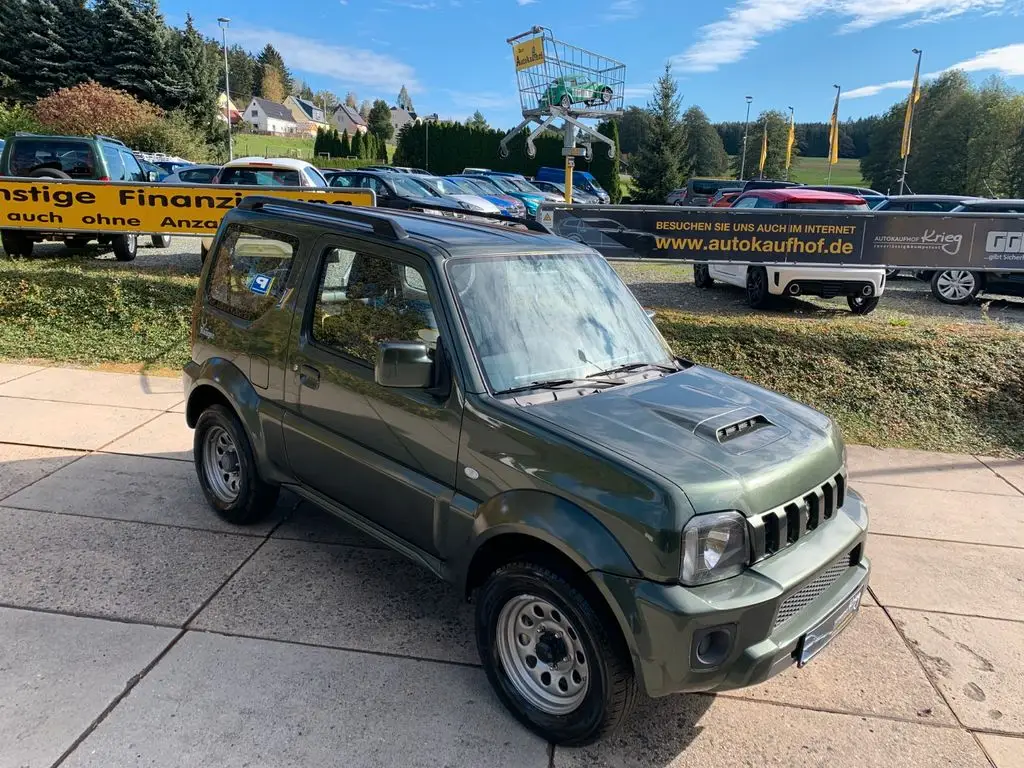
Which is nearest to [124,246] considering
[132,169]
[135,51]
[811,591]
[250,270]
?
[132,169]

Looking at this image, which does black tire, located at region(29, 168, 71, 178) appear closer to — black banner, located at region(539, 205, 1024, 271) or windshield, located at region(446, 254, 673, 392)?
black banner, located at region(539, 205, 1024, 271)

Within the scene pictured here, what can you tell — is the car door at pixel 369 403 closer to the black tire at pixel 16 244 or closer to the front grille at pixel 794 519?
the front grille at pixel 794 519

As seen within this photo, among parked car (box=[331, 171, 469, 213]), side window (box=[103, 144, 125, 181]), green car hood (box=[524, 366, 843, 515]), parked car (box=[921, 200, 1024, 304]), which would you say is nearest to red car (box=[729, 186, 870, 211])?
parked car (box=[921, 200, 1024, 304])

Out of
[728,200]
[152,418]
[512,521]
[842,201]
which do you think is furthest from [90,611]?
[728,200]

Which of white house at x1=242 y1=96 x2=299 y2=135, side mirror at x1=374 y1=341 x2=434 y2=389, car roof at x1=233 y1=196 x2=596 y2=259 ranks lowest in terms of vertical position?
side mirror at x1=374 y1=341 x2=434 y2=389

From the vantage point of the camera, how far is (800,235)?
31.7 ft

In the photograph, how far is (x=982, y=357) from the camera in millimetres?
7695

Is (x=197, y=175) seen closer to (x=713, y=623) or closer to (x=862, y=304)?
(x=862, y=304)

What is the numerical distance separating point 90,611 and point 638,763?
2.61m

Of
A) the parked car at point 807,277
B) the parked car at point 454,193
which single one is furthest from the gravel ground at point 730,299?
the parked car at point 454,193

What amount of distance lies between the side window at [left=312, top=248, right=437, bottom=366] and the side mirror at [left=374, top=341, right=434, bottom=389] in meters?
0.25

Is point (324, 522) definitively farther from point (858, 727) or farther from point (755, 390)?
→ point (858, 727)

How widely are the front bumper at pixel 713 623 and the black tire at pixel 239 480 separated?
2.46 meters

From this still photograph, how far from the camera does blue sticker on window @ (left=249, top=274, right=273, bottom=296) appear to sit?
4.03 metres
